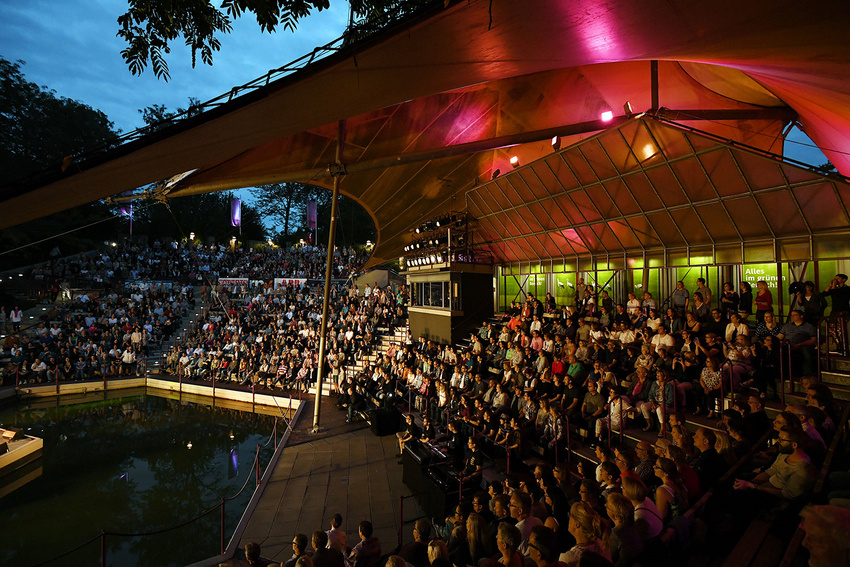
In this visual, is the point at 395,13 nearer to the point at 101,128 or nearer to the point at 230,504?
the point at 230,504

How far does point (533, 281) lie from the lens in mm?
18203

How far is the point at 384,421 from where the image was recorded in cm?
1068

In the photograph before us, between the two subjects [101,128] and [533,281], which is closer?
[533,281]

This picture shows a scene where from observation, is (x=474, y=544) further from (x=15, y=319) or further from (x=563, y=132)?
(x=15, y=319)

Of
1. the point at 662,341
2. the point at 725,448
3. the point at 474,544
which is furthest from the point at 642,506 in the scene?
the point at 662,341

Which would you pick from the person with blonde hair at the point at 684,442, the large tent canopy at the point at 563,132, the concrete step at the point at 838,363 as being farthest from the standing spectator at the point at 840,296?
the person with blonde hair at the point at 684,442

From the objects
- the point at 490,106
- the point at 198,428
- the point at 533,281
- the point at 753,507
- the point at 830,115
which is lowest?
the point at 198,428

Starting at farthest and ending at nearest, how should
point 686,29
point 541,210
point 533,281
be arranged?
point 533,281 < point 541,210 < point 686,29

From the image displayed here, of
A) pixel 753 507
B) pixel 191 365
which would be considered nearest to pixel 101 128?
pixel 191 365

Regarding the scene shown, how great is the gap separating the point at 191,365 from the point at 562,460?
1754 cm

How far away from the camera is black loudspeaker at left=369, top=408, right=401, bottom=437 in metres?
10.6

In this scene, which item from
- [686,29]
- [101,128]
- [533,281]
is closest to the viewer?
[686,29]

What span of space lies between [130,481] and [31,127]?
3533 cm

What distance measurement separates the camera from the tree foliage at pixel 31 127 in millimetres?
28806
